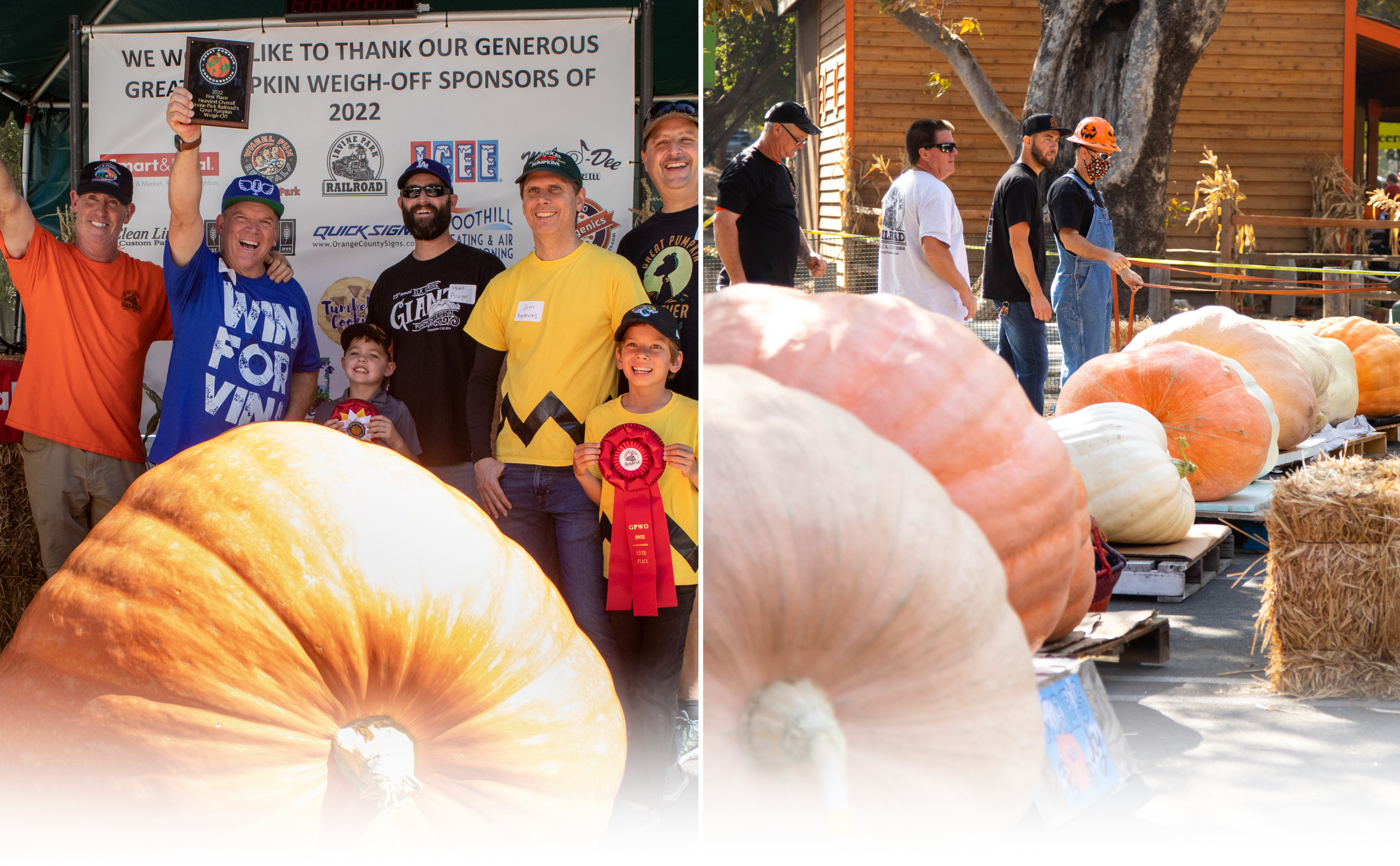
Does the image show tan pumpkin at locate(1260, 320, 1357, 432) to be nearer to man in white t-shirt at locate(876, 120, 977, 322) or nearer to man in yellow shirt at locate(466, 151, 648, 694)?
man in white t-shirt at locate(876, 120, 977, 322)

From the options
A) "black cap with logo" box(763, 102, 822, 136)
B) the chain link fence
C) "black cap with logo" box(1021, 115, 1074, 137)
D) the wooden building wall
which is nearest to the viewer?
"black cap with logo" box(763, 102, 822, 136)

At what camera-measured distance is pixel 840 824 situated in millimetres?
1038

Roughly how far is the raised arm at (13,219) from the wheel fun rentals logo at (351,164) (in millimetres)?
1361

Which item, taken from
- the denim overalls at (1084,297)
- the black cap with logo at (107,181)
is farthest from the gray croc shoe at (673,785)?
the denim overalls at (1084,297)

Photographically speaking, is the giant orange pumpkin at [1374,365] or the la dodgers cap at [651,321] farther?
the giant orange pumpkin at [1374,365]

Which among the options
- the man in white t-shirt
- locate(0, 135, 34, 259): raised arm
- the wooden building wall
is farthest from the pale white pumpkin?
the wooden building wall

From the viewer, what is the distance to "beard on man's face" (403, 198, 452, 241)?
3.54 meters

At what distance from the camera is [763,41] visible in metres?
2.75

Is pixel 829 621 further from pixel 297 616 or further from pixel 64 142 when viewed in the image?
pixel 64 142

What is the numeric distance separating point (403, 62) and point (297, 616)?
294 centimetres

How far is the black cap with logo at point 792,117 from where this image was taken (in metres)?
3.24

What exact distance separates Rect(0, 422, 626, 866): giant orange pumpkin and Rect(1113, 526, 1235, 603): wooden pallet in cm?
293

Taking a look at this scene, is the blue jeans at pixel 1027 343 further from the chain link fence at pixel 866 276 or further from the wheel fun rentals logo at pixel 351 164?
the wheel fun rentals logo at pixel 351 164

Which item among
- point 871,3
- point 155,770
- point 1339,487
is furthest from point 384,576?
point 871,3
